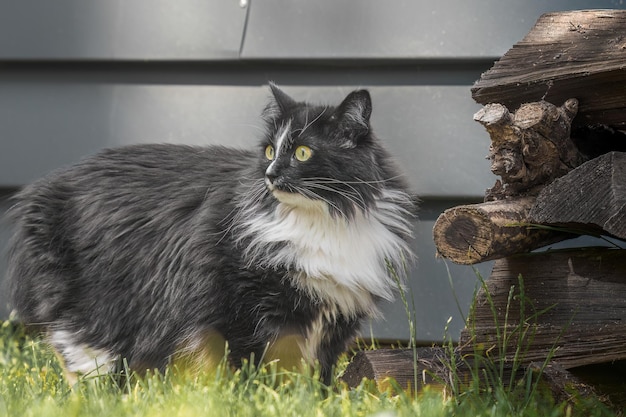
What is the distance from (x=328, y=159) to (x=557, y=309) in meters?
0.95

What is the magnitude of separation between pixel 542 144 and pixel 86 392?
1529 mm

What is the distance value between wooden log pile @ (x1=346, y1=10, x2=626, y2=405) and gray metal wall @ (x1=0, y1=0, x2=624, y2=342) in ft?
3.72

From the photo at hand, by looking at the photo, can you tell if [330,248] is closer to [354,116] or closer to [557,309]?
[354,116]

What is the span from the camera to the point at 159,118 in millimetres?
4023

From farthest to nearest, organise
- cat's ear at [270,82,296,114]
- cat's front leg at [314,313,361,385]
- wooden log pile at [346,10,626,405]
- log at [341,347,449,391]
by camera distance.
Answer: cat's ear at [270,82,296,114]
cat's front leg at [314,313,361,385]
log at [341,347,449,391]
wooden log pile at [346,10,626,405]

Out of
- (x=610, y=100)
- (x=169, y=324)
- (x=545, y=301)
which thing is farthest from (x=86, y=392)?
(x=610, y=100)

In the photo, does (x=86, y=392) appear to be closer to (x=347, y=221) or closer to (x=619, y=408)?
(x=347, y=221)

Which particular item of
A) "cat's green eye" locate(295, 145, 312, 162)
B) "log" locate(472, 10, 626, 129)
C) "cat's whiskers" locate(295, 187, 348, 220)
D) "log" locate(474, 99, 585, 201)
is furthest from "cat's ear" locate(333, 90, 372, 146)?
"log" locate(474, 99, 585, 201)

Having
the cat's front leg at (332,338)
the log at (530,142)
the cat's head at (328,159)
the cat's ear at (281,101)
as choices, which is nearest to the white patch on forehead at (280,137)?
the cat's head at (328,159)

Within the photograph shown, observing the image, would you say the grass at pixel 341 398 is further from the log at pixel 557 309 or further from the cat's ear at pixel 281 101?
the cat's ear at pixel 281 101

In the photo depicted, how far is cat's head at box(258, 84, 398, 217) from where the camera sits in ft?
9.41

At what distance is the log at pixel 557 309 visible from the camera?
2.34 m

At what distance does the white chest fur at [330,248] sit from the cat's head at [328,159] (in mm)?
38

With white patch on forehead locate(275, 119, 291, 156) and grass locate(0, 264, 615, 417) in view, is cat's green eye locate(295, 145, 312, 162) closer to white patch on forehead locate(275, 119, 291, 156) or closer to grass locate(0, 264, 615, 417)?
white patch on forehead locate(275, 119, 291, 156)
